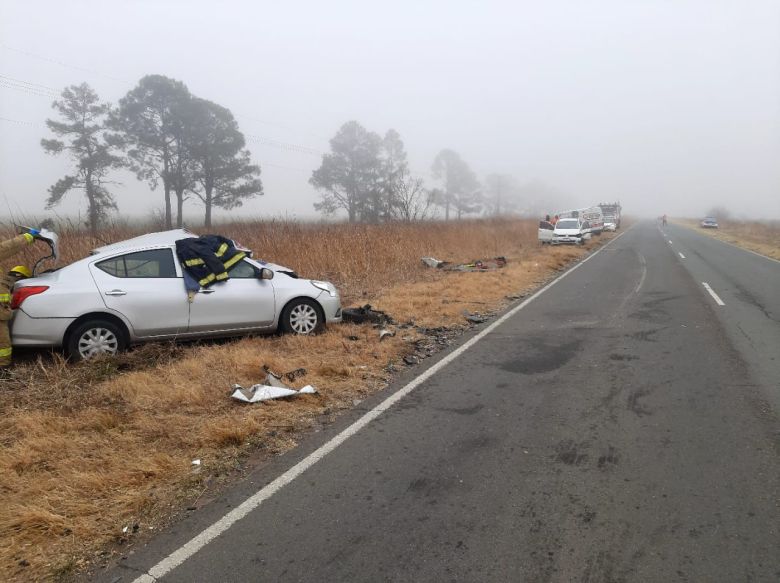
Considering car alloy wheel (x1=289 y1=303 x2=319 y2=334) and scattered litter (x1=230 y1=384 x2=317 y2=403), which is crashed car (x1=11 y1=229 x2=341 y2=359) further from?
scattered litter (x1=230 y1=384 x2=317 y2=403)

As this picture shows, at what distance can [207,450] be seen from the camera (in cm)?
416

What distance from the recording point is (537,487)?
3500 mm

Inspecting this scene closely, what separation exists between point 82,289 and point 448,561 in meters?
5.47

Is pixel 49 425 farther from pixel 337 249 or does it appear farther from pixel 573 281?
pixel 573 281

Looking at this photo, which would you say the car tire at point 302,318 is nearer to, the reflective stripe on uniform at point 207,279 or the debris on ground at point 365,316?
the debris on ground at point 365,316

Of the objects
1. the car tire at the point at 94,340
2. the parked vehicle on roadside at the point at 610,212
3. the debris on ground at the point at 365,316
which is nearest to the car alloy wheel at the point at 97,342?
the car tire at the point at 94,340

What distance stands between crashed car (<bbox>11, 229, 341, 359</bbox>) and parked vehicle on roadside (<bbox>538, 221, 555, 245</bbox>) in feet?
77.6

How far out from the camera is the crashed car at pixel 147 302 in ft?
19.8

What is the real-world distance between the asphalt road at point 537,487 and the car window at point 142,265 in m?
3.50

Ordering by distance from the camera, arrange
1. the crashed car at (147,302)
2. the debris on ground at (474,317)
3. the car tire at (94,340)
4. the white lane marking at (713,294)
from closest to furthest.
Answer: the crashed car at (147,302) < the car tire at (94,340) < the debris on ground at (474,317) < the white lane marking at (713,294)

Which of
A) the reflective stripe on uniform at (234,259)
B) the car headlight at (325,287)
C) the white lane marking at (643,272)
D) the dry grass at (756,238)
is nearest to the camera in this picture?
the reflective stripe on uniform at (234,259)

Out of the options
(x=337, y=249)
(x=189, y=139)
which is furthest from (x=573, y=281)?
(x=189, y=139)

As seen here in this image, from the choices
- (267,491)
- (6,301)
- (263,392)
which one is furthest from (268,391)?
(6,301)

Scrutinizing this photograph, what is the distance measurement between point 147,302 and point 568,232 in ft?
84.7
